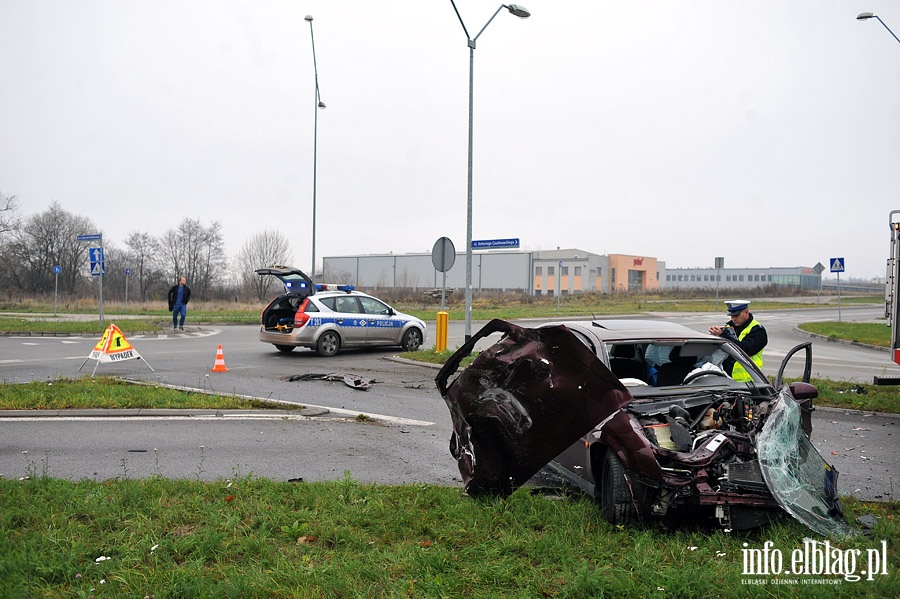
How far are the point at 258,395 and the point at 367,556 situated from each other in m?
7.27

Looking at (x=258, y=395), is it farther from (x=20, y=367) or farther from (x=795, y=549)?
(x=795, y=549)

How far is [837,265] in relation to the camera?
107 ft

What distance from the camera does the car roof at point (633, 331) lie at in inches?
241

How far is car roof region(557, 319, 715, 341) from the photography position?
20.1ft

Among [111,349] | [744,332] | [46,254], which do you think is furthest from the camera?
[46,254]

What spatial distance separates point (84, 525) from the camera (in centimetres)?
464

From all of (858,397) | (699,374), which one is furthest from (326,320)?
(699,374)

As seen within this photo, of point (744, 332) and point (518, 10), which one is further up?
point (518, 10)

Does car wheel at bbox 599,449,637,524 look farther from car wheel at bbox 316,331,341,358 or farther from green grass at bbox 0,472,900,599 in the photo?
car wheel at bbox 316,331,341,358

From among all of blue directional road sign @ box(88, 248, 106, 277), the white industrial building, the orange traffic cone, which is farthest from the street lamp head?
the white industrial building

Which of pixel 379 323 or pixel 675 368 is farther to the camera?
pixel 379 323

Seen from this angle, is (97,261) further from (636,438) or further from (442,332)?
(636,438)

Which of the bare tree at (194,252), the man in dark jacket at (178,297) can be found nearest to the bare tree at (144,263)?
the bare tree at (194,252)

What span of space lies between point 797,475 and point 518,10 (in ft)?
45.2
